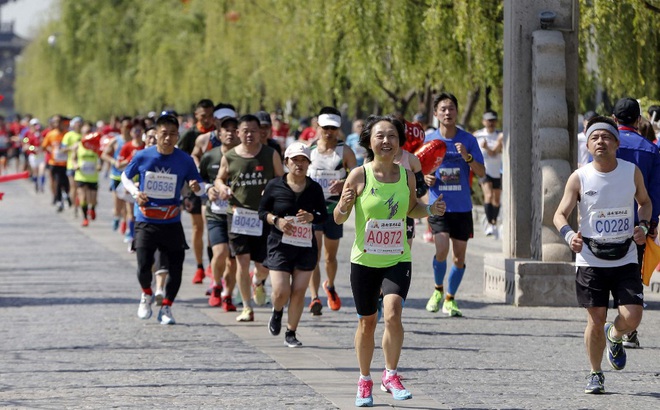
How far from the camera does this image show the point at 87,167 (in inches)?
958

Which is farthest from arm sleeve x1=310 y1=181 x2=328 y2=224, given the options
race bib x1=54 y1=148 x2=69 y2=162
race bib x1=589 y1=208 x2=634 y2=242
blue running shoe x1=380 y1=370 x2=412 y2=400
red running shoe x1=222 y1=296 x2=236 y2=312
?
race bib x1=54 y1=148 x2=69 y2=162

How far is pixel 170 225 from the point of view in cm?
1220

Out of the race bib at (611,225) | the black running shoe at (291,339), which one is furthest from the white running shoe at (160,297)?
the race bib at (611,225)

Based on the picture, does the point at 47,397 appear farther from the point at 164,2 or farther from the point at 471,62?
the point at 164,2

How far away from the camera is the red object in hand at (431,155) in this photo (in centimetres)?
1147

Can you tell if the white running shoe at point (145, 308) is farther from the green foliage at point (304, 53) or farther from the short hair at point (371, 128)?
the green foliage at point (304, 53)

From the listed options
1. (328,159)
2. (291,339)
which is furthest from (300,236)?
(328,159)

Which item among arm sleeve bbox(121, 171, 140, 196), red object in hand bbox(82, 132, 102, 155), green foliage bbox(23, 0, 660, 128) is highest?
green foliage bbox(23, 0, 660, 128)

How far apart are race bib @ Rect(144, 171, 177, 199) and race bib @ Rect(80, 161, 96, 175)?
1236cm

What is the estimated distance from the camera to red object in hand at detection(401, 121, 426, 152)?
39.3 feet

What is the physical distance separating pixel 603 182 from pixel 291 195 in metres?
2.88

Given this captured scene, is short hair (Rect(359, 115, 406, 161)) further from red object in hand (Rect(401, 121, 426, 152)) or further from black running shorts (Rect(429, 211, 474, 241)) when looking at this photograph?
black running shorts (Rect(429, 211, 474, 241))

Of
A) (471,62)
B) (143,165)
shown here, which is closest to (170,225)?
(143,165)

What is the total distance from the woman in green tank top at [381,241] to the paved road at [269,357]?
32cm
